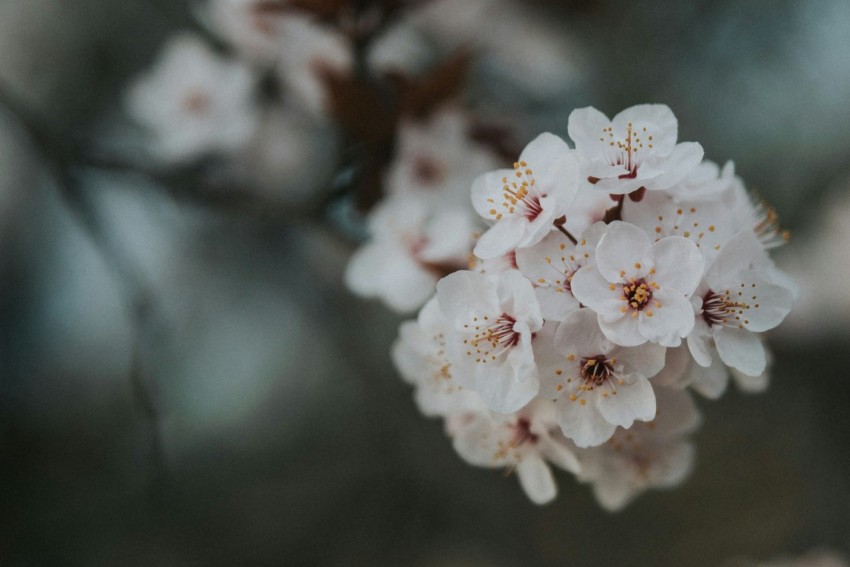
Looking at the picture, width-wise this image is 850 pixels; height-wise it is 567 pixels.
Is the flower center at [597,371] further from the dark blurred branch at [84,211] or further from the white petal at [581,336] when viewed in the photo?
the dark blurred branch at [84,211]

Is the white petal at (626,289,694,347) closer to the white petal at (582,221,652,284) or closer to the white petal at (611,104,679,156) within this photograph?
the white petal at (582,221,652,284)

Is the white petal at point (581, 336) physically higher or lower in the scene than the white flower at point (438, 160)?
lower

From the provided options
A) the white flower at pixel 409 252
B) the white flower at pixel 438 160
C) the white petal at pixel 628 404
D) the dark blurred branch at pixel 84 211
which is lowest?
the white petal at pixel 628 404

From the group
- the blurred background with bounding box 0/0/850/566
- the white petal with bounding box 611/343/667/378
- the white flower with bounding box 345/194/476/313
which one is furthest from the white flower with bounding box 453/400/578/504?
the blurred background with bounding box 0/0/850/566

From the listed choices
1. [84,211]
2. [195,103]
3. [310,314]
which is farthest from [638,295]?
[310,314]

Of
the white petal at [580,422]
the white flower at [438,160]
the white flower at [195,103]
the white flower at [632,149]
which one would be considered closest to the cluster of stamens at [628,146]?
the white flower at [632,149]

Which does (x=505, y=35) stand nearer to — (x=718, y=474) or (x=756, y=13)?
(x=756, y=13)
